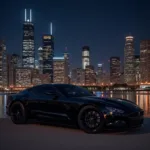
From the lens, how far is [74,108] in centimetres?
812

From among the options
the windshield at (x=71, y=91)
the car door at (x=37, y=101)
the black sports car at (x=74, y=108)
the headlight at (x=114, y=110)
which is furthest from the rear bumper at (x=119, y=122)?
the car door at (x=37, y=101)

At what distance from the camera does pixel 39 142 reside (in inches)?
262

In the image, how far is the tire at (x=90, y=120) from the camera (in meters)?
7.59

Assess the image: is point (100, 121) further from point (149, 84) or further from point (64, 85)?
point (149, 84)

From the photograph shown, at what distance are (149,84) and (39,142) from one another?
151 m

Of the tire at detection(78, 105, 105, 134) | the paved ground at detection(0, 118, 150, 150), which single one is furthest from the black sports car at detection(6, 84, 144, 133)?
the paved ground at detection(0, 118, 150, 150)

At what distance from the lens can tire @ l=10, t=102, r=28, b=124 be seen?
923 centimetres

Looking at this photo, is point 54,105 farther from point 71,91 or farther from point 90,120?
point 90,120

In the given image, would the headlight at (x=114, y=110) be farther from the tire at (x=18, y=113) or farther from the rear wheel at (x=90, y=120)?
the tire at (x=18, y=113)

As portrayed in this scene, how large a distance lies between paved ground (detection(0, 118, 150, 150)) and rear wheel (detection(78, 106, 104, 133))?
176mm

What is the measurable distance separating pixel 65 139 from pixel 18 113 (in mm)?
2801

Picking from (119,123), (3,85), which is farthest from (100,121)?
(3,85)

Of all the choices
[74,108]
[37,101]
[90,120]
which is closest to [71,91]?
[74,108]

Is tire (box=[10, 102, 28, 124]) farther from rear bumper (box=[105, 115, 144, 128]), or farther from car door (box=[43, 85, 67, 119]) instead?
rear bumper (box=[105, 115, 144, 128])
